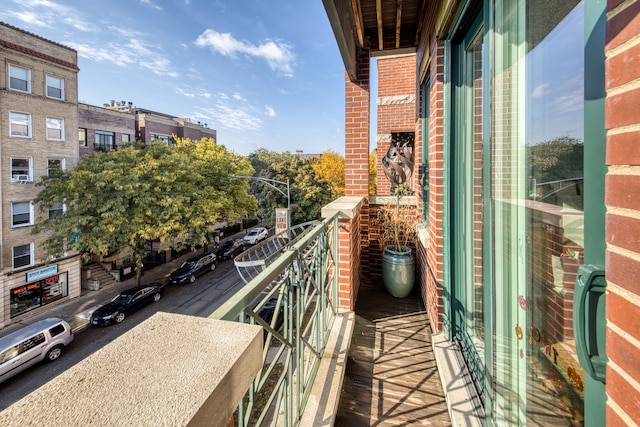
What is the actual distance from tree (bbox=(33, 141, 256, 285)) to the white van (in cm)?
370

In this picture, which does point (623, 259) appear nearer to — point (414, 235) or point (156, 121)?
point (414, 235)

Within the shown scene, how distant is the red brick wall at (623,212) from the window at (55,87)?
55.3ft

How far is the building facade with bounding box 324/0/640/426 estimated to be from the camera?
2.00 feet

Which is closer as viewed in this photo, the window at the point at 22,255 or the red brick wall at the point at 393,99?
the red brick wall at the point at 393,99

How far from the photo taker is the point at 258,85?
1067 inches

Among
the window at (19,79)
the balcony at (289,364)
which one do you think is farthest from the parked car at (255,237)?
the balcony at (289,364)

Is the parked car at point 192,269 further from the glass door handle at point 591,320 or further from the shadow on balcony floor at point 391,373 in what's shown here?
the glass door handle at point 591,320

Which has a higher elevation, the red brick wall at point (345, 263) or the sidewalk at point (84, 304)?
the red brick wall at point (345, 263)

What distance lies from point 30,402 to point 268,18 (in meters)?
19.7

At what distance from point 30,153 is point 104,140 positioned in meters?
5.95

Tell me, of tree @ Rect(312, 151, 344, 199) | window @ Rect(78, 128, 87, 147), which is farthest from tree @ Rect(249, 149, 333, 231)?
window @ Rect(78, 128, 87, 147)

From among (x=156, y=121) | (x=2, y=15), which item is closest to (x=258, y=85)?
(x=156, y=121)

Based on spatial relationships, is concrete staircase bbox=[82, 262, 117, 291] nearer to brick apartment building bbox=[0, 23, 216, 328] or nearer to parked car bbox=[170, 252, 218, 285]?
brick apartment building bbox=[0, 23, 216, 328]

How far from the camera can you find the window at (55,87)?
11971 millimetres
